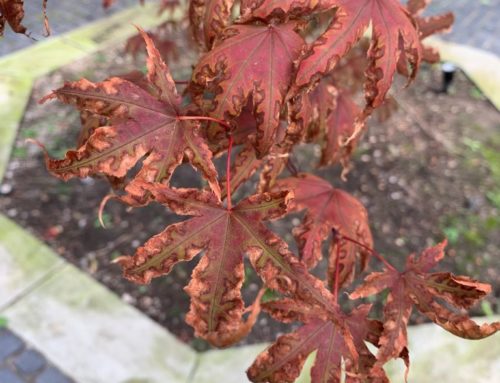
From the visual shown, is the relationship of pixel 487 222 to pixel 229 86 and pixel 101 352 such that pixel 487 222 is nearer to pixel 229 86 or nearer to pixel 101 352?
pixel 101 352

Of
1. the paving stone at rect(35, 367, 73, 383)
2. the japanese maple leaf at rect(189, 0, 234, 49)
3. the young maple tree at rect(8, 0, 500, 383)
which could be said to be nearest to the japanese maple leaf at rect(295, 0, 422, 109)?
the young maple tree at rect(8, 0, 500, 383)

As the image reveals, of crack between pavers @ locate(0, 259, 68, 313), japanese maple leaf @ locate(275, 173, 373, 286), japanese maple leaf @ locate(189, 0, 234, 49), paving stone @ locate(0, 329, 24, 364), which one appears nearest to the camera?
japanese maple leaf @ locate(189, 0, 234, 49)

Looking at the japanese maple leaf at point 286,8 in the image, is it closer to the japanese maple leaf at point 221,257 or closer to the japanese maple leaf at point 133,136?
the japanese maple leaf at point 133,136

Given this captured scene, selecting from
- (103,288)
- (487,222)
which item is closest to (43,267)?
(103,288)

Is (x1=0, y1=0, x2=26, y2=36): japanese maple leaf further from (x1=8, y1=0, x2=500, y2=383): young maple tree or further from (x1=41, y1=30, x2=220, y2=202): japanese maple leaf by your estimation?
(x1=41, y1=30, x2=220, y2=202): japanese maple leaf

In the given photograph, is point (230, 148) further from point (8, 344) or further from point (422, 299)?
point (8, 344)

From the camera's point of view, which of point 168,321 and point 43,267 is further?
point 43,267
